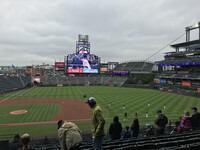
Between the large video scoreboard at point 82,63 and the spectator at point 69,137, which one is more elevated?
the large video scoreboard at point 82,63

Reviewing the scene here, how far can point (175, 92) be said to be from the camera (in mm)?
49344

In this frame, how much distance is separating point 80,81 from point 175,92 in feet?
169

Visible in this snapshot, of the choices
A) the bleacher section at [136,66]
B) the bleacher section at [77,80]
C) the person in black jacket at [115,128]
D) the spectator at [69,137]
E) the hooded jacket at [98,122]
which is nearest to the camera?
the spectator at [69,137]

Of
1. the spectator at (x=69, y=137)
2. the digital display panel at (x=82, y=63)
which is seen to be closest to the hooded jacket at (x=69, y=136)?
the spectator at (x=69, y=137)

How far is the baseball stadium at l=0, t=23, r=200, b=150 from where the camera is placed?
19.9 m

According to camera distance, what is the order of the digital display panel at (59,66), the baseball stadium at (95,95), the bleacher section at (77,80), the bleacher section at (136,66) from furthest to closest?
1. the bleacher section at (136,66)
2. the digital display panel at (59,66)
3. the bleacher section at (77,80)
4. the baseball stadium at (95,95)

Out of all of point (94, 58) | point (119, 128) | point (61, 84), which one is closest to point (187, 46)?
point (94, 58)

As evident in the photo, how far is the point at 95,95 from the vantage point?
1769 inches

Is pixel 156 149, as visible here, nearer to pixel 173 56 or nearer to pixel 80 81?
pixel 80 81

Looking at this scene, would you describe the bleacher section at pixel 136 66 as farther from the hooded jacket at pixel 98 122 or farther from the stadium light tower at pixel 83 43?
the hooded jacket at pixel 98 122

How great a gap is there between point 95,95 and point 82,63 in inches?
1326

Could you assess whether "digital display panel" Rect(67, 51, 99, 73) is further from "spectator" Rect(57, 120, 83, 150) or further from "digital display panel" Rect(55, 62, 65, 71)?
"spectator" Rect(57, 120, 83, 150)

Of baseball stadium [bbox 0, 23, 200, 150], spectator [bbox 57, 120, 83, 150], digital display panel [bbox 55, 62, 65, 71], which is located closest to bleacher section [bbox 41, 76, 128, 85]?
baseball stadium [bbox 0, 23, 200, 150]

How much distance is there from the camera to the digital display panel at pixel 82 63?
2884 inches
